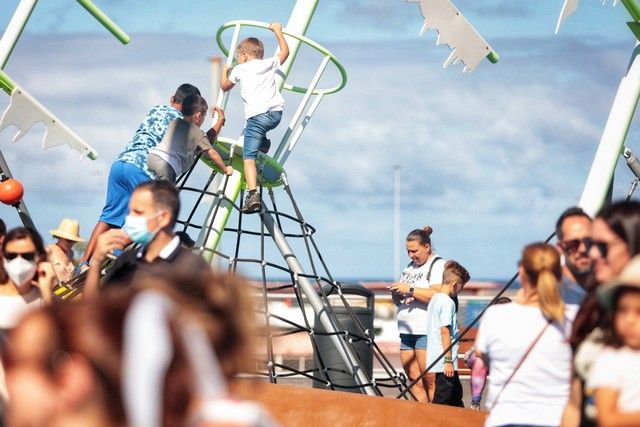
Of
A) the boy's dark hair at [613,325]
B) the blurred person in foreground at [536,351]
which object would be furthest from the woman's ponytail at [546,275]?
the boy's dark hair at [613,325]

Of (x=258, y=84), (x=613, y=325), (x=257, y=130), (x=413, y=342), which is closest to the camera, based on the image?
(x=613, y=325)

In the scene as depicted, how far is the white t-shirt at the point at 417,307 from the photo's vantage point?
1043 centimetres

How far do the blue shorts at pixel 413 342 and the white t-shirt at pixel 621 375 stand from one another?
20.9ft

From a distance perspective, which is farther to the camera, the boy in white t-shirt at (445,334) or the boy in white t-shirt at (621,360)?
the boy in white t-shirt at (445,334)

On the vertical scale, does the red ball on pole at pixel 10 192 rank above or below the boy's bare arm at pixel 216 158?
below

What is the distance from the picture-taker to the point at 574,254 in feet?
17.2

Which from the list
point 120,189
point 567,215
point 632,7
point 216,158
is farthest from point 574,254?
point 632,7

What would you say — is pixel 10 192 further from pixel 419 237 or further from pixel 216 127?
pixel 419 237

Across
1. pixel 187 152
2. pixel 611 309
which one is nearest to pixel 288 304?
pixel 187 152

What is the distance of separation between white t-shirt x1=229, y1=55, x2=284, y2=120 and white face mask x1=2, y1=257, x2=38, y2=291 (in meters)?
3.66

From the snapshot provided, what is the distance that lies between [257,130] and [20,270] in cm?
392

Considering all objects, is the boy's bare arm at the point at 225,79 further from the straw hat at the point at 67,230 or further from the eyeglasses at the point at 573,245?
the eyeglasses at the point at 573,245

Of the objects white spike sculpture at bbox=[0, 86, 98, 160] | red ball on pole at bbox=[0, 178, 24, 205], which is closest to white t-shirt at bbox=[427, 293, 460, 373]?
red ball on pole at bbox=[0, 178, 24, 205]

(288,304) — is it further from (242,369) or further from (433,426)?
(242,369)
